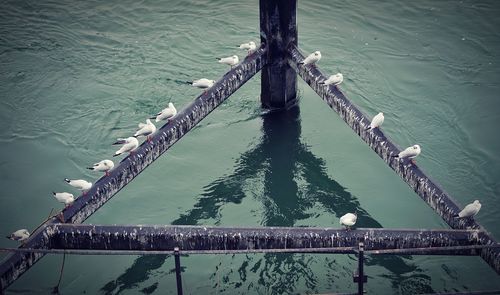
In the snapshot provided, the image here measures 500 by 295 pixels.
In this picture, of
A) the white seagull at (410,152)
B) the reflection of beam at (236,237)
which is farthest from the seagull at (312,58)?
the reflection of beam at (236,237)

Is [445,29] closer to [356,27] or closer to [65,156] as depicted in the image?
[356,27]

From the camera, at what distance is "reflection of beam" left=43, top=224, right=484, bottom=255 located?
7.82 metres

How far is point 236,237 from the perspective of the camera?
7840 millimetres

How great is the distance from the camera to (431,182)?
339 inches

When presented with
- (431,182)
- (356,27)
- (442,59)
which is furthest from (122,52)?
(431,182)

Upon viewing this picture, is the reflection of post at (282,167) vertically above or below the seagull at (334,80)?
below

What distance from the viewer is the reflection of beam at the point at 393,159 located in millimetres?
8000

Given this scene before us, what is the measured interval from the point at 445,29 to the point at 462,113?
416cm

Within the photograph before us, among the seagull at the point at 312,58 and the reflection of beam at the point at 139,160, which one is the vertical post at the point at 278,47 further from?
the seagull at the point at 312,58

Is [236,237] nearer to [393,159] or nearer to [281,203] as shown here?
[393,159]

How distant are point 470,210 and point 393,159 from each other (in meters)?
1.77

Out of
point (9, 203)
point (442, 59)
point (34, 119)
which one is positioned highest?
point (442, 59)

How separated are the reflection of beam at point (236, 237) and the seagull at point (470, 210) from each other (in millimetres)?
365

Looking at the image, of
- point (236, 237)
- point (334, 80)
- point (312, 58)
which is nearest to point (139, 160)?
point (236, 237)
